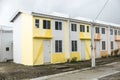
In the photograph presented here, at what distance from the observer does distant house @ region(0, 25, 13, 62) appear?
96.2 feet

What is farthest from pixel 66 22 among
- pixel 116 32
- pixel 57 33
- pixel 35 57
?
pixel 116 32

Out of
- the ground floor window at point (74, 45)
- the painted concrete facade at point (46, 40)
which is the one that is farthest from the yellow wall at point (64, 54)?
the ground floor window at point (74, 45)

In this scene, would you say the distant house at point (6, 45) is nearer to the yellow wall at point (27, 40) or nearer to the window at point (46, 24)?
the yellow wall at point (27, 40)

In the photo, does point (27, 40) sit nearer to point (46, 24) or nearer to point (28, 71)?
point (46, 24)

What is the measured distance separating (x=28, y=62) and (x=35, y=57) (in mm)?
1033

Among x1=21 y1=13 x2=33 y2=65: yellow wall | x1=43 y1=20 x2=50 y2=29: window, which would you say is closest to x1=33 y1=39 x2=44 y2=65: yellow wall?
x1=21 y1=13 x2=33 y2=65: yellow wall

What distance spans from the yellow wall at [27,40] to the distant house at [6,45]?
627cm

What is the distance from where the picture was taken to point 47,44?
78.8ft

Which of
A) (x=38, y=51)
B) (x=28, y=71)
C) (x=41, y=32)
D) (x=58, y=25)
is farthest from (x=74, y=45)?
(x=28, y=71)

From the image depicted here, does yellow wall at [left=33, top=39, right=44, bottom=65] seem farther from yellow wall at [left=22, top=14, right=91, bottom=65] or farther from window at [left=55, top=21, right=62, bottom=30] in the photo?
window at [left=55, top=21, right=62, bottom=30]

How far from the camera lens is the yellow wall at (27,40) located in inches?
896

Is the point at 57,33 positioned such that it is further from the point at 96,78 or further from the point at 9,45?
the point at 96,78

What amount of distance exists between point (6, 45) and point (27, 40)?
7767mm

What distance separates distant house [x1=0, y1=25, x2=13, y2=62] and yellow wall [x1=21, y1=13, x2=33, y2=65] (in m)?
6.27
